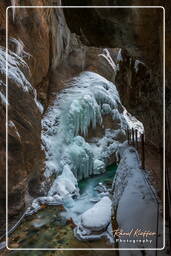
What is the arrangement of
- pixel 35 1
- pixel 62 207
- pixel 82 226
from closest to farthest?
pixel 82 226, pixel 62 207, pixel 35 1

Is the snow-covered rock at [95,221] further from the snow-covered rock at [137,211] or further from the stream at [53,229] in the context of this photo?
the snow-covered rock at [137,211]

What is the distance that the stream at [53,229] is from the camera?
5.17 meters

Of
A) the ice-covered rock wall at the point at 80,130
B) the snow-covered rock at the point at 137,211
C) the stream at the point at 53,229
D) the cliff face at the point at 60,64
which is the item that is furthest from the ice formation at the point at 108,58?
the snow-covered rock at the point at 137,211

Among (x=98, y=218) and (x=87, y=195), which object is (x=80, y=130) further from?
(x=98, y=218)

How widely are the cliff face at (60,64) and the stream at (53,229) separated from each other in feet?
2.09

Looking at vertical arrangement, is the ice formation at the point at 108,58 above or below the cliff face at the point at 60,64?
above

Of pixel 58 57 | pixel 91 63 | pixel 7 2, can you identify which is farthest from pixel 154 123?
pixel 91 63

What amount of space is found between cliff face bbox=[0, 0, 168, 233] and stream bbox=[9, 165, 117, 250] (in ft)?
2.09

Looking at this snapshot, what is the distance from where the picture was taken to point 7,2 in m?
7.95

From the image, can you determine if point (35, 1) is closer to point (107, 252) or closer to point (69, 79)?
point (69, 79)

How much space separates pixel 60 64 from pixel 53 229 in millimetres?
10567

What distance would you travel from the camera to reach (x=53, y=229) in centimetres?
592

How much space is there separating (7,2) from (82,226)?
7.67 m

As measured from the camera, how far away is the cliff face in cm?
337
